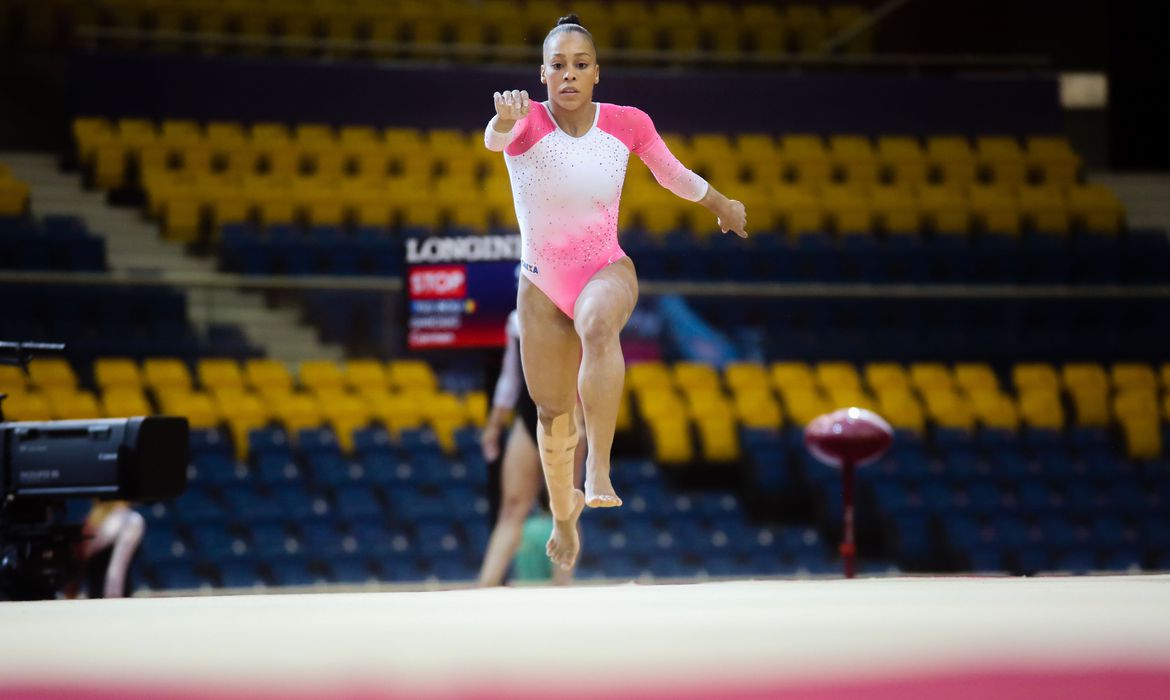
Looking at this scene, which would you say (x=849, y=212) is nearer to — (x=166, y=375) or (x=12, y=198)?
(x=166, y=375)

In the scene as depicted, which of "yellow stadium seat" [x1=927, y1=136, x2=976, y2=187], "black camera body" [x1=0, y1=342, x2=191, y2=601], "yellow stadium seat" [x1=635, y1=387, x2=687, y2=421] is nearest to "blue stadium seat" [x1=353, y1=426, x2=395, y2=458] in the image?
"yellow stadium seat" [x1=635, y1=387, x2=687, y2=421]

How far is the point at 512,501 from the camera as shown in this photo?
5.39 metres

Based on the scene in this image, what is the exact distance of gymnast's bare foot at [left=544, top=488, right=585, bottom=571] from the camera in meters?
3.60

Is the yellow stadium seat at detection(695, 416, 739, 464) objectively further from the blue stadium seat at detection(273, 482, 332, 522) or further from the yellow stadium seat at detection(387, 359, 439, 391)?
the blue stadium seat at detection(273, 482, 332, 522)

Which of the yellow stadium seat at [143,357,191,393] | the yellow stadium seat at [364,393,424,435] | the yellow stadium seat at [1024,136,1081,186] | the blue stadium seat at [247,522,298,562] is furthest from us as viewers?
the yellow stadium seat at [1024,136,1081,186]

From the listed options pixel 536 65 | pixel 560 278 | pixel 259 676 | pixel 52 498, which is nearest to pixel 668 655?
pixel 259 676

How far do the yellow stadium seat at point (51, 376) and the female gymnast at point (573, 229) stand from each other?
17.8 feet

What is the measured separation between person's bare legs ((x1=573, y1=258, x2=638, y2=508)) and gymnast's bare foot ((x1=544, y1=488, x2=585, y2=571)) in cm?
33

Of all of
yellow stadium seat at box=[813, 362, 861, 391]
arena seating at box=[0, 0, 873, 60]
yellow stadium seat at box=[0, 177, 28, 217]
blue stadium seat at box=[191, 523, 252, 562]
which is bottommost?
blue stadium seat at box=[191, 523, 252, 562]

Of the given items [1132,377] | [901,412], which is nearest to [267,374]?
[901,412]

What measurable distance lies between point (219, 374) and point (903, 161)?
23.5 feet

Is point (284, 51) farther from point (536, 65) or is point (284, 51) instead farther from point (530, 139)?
point (530, 139)

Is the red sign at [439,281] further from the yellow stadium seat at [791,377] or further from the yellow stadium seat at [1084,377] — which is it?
the yellow stadium seat at [1084,377]

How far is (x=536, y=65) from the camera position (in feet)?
42.1
